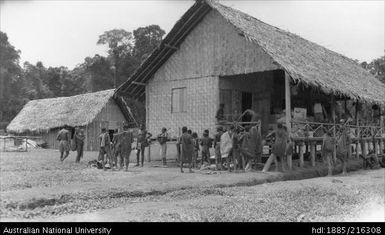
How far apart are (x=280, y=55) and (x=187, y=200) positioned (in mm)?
7813

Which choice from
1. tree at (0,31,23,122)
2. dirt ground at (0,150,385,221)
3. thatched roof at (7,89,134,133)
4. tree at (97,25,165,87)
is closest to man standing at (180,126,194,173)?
dirt ground at (0,150,385,221)

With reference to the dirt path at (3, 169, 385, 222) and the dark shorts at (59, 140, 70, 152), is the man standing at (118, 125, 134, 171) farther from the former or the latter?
the dirt path at (3, 169, 385, 222)

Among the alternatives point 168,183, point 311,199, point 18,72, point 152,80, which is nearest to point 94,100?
point 18,72

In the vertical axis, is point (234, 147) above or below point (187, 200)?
above

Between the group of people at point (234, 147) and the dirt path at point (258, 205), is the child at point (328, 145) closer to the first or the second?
the group of people at point (234, 147)

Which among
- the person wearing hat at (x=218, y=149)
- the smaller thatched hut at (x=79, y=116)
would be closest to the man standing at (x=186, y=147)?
the person wearing hat at (x=218, y=149)

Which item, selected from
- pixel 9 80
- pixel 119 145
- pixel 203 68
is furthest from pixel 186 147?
pixel 9 80

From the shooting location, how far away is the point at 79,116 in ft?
108

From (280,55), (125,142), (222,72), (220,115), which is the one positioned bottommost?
(125,142)

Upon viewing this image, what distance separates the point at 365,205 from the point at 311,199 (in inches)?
39.3

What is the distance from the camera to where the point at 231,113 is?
646 inches

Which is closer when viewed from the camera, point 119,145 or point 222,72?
point 119,145

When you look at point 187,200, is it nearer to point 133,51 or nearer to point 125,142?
point 125,142

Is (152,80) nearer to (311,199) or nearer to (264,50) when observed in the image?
(264,50)
